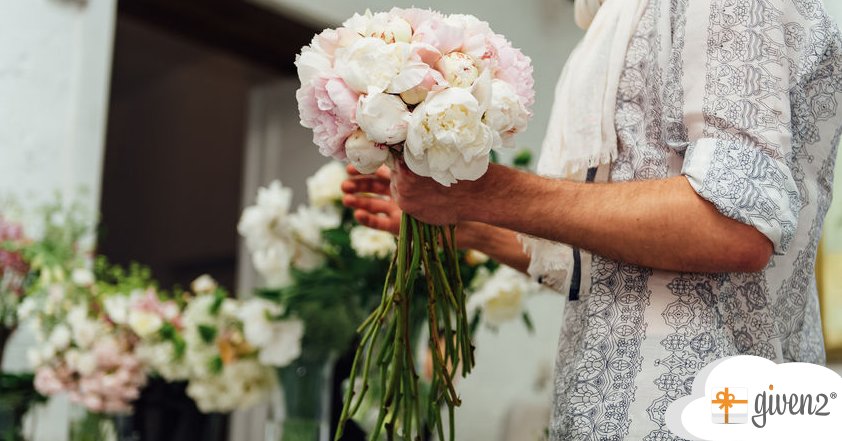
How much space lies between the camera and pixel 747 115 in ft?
2.61

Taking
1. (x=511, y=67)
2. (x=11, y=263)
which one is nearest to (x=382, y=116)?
(x=511, y=67)

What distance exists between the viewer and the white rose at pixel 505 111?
2.44 feet

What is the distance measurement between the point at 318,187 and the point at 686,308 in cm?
83

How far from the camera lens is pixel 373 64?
0.73 metres

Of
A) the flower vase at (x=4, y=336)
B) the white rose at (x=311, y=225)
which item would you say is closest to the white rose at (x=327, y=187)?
the white rose at (x=311, y=225)

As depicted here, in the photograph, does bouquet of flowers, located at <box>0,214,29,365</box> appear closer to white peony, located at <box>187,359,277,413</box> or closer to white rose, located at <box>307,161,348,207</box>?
white peony, located at <box>187,359,277,413</box>

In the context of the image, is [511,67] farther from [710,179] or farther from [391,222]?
[391,222]

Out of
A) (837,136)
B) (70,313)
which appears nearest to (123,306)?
(70,313)

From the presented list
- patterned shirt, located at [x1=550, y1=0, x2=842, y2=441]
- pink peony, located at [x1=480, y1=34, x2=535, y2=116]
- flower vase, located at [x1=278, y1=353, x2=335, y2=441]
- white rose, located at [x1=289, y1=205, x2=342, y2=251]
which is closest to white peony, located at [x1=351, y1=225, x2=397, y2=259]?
white rose, located at [x1=289, y1=205, x2=342, y2=251]

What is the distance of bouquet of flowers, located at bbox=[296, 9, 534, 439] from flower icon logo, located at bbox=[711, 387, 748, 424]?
0.22 metres

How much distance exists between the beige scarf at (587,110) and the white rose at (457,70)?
181 mm

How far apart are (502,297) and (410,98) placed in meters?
0.80

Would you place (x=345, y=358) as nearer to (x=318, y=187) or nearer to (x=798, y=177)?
(x=318, y=187)

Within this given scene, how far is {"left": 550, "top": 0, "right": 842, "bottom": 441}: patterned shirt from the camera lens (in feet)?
2.60
